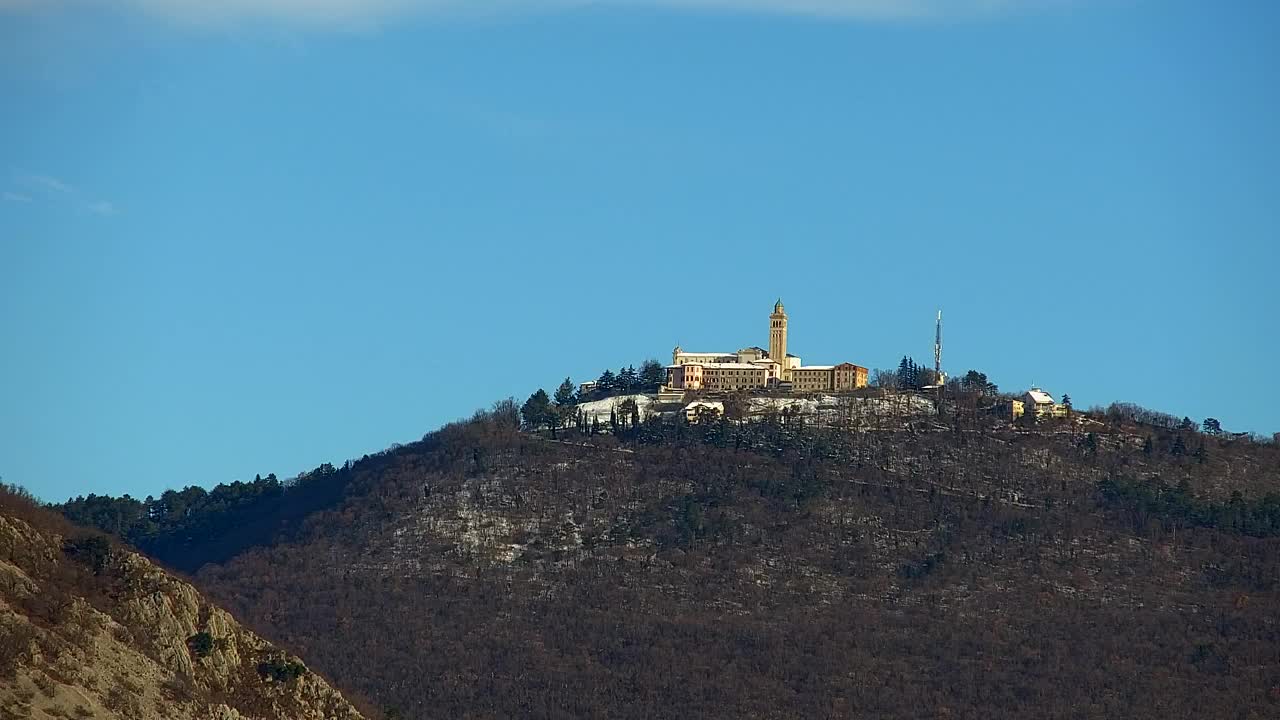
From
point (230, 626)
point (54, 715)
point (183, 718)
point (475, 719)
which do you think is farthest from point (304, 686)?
point (475, 719)

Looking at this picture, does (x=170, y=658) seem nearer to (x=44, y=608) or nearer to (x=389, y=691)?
(x=44, y=608)

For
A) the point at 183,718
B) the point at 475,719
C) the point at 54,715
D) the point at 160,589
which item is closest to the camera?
the point at 54,715

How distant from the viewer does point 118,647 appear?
12144 cm

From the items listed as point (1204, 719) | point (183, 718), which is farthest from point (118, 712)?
point (1204, 719)

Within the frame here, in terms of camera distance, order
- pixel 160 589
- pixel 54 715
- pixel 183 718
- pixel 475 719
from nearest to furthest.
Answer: pixel 54 715
pixel 183 718
pixel 160 589
pixel 475 719

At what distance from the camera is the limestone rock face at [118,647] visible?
114m

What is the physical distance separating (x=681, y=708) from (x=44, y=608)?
85363 millimetres

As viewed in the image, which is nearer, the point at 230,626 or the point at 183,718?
the point at 183,718

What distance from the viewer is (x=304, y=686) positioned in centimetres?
13125

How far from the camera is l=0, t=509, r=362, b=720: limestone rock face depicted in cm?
11406

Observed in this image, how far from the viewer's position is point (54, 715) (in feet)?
365

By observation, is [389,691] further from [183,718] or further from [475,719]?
[183,718]

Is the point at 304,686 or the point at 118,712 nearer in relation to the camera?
the point at 118,712

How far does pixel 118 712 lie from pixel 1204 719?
103 metres
